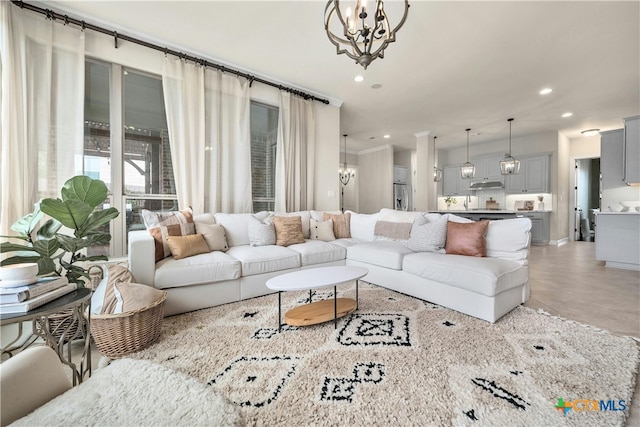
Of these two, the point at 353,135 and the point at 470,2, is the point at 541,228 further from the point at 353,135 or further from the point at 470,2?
the point at 470,2

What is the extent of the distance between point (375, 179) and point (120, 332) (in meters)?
7.55

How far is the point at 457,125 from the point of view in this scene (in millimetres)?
6082

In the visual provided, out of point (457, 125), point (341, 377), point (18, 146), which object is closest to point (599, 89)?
point (457, 125)

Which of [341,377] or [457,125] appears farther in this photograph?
[457,125]

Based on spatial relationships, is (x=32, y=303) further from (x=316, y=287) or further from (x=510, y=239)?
(x=510, y=239)

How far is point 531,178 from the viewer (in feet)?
22.4

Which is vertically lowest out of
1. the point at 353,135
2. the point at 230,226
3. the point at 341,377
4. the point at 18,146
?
the point at 341,377

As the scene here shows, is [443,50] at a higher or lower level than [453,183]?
higher

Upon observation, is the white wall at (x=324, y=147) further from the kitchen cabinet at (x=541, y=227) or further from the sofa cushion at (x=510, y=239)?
the kitchen cabinet at (x=541, y=227)

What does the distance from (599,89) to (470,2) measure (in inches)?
138

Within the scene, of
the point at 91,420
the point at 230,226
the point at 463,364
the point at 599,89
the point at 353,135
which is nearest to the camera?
the point at 91,420

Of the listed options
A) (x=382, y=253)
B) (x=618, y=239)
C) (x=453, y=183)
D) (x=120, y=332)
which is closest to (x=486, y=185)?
(x=453, y=183)

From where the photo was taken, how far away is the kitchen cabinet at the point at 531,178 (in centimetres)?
657

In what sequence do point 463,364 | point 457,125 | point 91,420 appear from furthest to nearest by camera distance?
point 457,125 → point 463,364 → point 91,420
